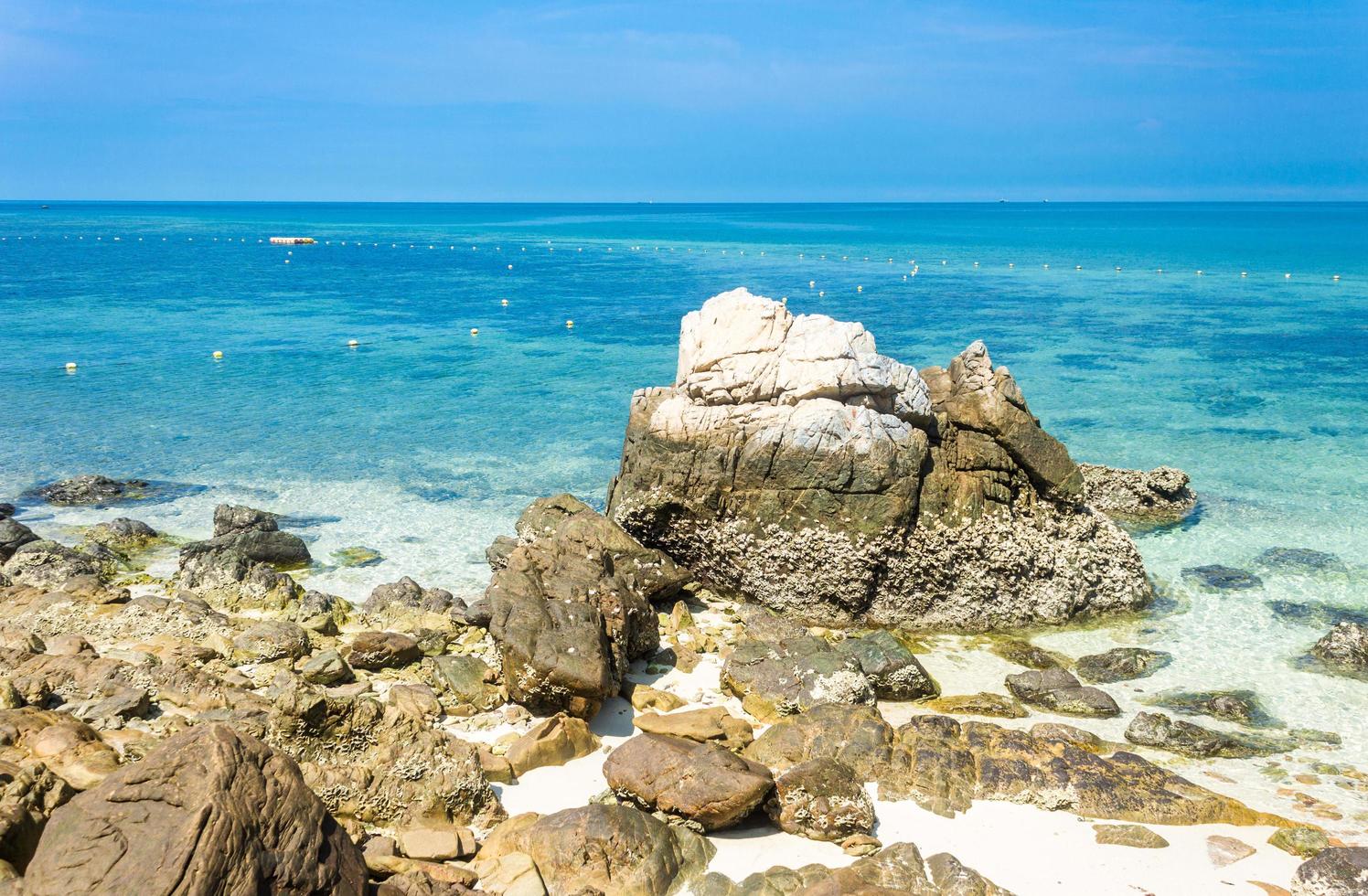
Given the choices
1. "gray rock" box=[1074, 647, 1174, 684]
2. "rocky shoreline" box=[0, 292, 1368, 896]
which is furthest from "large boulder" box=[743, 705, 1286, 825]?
"gray rock" box=[1074, 647, 1174, 684]

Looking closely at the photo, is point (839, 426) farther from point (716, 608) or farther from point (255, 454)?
point (255, 454)

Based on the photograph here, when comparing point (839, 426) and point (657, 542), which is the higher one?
point (839, 426)

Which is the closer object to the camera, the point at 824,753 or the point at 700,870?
the point at 700,870

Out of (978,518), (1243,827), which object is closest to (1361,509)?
(978,518)

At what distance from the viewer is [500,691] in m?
12.5

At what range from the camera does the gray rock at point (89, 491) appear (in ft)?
71.3

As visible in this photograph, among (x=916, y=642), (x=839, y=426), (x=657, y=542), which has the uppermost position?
(x=839, y=426)

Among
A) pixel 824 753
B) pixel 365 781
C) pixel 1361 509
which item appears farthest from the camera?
pixel 1361 509

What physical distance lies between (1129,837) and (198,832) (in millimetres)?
8318

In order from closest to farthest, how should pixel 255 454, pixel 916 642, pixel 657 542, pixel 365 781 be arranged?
pixel 365 781 < pixel 916 642 < pixel 657 542 < pixel 255 454

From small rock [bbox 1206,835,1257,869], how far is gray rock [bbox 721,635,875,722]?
161 inches

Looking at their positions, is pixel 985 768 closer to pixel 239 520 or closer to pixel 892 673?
pixel 892 673

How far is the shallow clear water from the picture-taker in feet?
62.7

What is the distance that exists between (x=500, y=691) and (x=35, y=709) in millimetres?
4953
